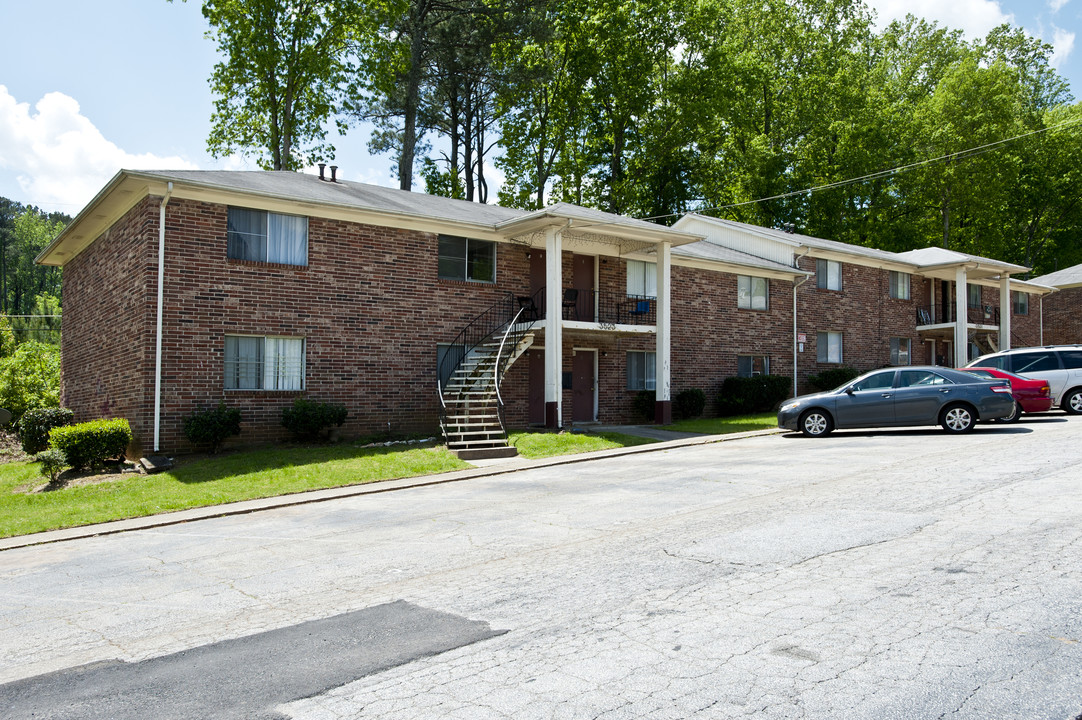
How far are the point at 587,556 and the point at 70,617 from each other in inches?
162

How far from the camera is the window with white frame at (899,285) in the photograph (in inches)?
1270

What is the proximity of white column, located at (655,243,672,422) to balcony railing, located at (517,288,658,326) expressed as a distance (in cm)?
100

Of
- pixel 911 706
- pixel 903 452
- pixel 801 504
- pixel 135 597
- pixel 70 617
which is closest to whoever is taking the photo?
pixel 911 706

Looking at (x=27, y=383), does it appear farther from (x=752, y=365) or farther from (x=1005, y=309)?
(x=1005, y=309)

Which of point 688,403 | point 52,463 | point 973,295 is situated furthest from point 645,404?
point 973,295

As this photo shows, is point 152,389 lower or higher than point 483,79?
lower

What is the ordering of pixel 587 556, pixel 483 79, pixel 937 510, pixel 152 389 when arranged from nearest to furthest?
1. pixel 587 556
2. pixel 937 510
3. pixel 152 389
4. pixel 483 79

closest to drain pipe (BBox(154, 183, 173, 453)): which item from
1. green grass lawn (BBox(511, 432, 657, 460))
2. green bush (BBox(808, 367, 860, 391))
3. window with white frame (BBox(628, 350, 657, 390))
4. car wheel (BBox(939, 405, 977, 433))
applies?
green grass lawn (BBox(511, 432, 657, 460))

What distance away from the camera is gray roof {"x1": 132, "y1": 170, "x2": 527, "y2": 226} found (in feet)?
54.5

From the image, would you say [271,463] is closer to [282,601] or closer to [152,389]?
[152,389]

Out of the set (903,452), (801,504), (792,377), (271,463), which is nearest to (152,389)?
(271,463)

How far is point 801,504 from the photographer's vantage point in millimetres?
8828

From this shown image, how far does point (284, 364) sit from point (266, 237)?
280 cm

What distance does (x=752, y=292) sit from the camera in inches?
1052
